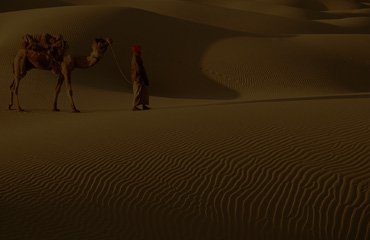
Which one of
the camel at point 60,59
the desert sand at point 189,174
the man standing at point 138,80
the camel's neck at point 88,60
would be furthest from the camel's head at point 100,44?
the desert sand at point 189,174

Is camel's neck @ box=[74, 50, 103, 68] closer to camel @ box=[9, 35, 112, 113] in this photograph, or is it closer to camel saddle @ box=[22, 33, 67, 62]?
camel @ box=[9, 35, 112, 113]

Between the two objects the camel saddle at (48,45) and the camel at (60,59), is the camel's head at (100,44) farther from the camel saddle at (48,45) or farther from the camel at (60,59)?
the camel saddle at (48,45)

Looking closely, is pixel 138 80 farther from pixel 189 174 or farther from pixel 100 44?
pixel 189 174

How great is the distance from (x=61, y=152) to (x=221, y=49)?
1786cm

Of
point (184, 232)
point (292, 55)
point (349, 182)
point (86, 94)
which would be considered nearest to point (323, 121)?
point (349, 182)

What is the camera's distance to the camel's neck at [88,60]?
41.9 ft

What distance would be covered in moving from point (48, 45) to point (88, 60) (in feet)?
3.47

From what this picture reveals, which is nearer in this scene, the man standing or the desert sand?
the desert sand

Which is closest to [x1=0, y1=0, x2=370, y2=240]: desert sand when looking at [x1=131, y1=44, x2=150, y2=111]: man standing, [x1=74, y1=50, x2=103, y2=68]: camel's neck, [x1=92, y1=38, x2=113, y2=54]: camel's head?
[x1=74, y1=50, x2=103, y2=68]: camel's neck

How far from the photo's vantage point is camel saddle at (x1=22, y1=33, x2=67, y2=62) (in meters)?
12.8

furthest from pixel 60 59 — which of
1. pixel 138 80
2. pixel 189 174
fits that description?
pixel 189 174

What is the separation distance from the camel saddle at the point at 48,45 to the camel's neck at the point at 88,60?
43cm

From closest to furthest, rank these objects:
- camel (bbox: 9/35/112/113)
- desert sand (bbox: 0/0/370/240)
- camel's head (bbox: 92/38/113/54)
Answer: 1. desert sand (bbox: 0/0/370/240)
2. camel's head (bbox: 92/38/113/54)
3. camel (bbox: 9/35/112/113)

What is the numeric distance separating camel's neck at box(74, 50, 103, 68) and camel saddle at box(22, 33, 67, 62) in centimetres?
43
